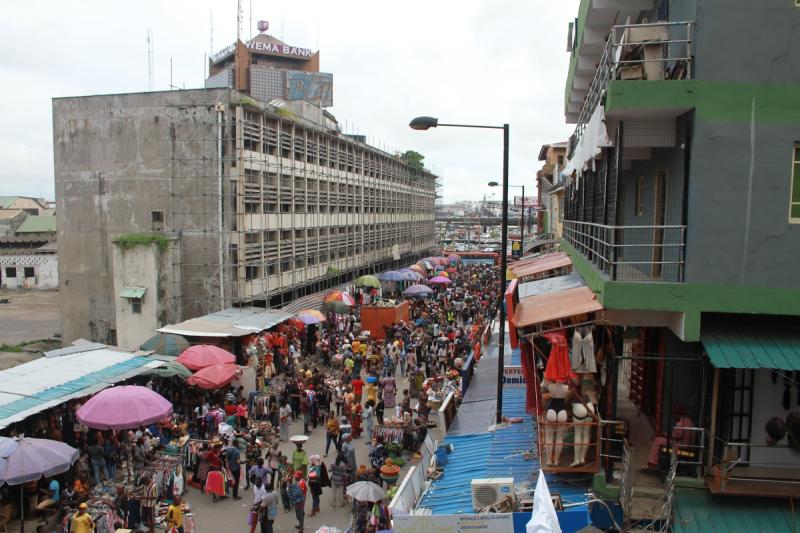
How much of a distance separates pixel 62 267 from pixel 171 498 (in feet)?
72.0

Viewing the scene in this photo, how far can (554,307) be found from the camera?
9516 mm

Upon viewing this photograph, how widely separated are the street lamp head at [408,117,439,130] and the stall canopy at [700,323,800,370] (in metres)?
6.71

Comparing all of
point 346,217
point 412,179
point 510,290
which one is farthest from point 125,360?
point 412,179

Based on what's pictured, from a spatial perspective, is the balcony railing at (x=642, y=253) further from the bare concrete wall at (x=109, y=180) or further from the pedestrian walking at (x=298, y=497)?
the bare concrete wall at (x=109, y=180)

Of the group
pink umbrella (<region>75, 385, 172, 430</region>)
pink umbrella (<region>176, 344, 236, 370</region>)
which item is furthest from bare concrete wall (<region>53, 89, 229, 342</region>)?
pink umbrella (<region>75, 385, 172, 430</region>)

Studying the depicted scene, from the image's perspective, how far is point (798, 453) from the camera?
7.60 metres

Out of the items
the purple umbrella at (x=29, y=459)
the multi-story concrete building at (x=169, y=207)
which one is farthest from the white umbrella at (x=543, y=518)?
the multi-story concrete building at (x=169, y=207)

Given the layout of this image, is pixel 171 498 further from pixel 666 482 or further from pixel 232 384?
pixel 666 482

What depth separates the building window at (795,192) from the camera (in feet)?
23.6

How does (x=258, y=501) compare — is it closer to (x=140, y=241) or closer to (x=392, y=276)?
(x=140, y=241)

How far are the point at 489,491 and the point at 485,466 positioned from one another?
1869mm

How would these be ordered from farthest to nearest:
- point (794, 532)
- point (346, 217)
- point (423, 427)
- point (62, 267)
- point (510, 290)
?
point (346, 217), point (62, 267), point (423, 427), point (510, 290), point (794, 532)

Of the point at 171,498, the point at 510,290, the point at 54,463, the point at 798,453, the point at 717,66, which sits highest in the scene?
the point at 717,66

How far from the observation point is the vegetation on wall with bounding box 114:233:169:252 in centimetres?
2767
